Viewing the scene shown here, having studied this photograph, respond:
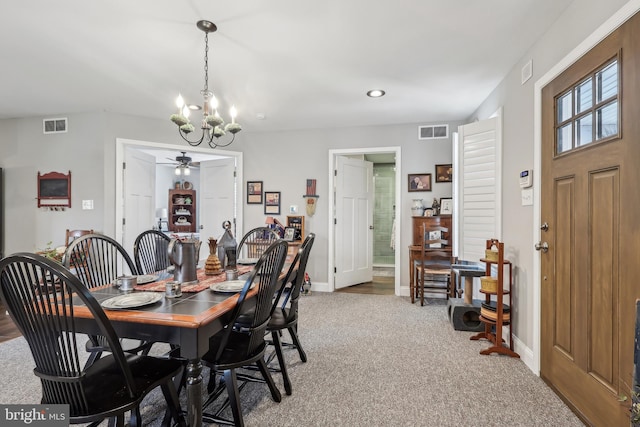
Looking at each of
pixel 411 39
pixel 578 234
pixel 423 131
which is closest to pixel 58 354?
pixel 578 234

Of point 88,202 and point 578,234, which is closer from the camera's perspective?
point 578,234

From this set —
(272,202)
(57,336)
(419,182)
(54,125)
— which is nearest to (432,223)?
(419,182)

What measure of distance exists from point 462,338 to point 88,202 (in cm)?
468

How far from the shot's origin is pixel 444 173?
14.7 ft

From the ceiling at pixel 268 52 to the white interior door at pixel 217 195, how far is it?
4.43 feet

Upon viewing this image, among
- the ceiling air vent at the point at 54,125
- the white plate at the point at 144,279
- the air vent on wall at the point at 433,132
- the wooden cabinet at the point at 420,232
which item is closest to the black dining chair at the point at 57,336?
the white plate at the point at 144,279

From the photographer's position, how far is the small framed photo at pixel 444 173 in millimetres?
4448

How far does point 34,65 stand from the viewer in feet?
9.27

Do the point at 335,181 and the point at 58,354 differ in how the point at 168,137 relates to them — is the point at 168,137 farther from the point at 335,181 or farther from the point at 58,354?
the point at 58,354

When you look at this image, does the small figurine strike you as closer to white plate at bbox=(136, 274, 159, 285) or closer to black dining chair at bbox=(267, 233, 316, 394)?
black dining chair at bbox=(267, 233, 316, 394)

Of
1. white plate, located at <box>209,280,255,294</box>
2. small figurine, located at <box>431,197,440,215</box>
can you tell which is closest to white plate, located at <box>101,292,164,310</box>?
white plate, located at <box>209,280,255,294</box>

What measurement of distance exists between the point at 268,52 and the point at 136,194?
3.02 m

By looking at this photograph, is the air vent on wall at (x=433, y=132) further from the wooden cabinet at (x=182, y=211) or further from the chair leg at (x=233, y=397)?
the wooden cabinet at (x=182, y=211)

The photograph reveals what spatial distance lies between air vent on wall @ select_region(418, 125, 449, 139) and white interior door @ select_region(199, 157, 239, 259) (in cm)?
284
